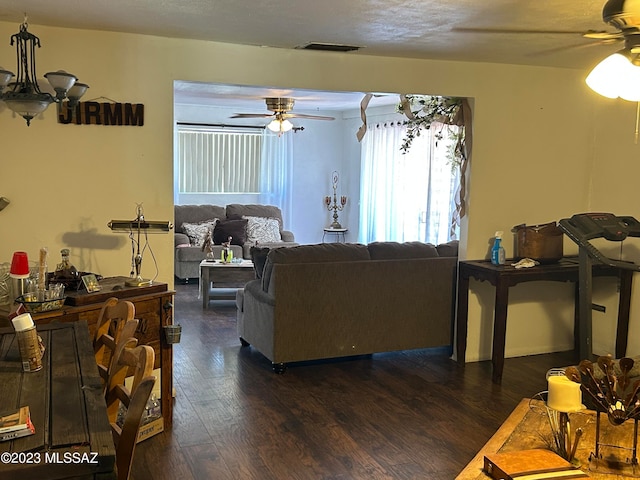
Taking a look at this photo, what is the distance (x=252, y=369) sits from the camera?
473cm

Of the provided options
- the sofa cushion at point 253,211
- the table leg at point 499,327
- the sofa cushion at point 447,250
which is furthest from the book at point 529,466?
the sofa cushion at point 253,211

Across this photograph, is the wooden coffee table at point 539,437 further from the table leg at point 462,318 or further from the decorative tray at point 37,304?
the table leg at point 462,318

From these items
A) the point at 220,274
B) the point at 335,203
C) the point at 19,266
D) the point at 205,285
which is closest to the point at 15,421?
the point at 19,266

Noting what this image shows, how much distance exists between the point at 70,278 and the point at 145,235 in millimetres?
691

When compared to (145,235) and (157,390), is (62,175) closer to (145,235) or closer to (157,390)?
(145,235)

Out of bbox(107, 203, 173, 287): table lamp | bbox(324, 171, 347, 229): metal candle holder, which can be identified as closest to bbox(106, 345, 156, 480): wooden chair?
bbox(107, 203, 173, 287): table lamp

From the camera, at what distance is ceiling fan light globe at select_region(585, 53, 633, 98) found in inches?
77.5

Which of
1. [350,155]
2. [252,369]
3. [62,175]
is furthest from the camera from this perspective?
[350,155]

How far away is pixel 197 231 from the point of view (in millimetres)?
8500

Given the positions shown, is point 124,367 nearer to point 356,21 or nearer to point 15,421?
point 15,421

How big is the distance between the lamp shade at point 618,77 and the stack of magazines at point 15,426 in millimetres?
1967

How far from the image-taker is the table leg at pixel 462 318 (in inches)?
191

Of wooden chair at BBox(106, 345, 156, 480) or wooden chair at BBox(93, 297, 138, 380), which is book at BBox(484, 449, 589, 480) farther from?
wooden chair at BBox(93, 297, 138, 380)

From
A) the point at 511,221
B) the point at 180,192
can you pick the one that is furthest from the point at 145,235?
the point at 180,192
